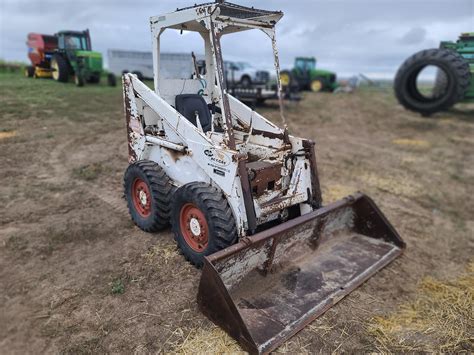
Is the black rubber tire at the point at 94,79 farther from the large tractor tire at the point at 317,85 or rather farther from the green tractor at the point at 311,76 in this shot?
the large tractor tire at the point at 317,85

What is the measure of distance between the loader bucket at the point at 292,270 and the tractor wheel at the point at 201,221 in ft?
0.93

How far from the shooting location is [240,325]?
3072mm

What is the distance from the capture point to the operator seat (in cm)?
479

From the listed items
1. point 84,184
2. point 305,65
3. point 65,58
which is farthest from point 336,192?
point 305,65

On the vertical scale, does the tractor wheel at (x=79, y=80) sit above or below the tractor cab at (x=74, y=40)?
below

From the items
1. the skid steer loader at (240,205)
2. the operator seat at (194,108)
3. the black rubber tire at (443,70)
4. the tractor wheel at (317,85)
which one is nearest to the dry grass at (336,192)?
the skid steer loader at (240,205)

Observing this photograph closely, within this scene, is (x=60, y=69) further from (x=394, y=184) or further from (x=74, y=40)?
(x=394, y=184)

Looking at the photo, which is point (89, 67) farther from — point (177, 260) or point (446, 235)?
point (446, 235)

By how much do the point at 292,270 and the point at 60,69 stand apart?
14944 millimetres

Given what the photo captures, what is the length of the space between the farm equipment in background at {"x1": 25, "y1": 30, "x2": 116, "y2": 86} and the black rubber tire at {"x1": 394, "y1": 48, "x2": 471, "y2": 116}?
40.1ft

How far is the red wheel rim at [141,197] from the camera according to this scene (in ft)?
15.8

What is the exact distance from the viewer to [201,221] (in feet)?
12.9

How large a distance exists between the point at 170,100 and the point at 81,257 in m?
2.22

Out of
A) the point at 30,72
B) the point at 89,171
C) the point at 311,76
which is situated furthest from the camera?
the point at 311,76
